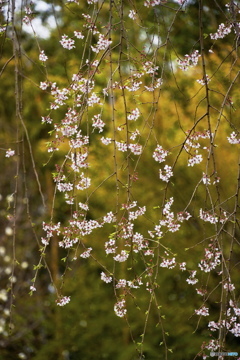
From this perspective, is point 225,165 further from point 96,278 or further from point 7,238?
point 7,238

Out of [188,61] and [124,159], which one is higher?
[188,61]

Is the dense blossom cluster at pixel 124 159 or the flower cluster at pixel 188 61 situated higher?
the flower cluster at pixel 188 61

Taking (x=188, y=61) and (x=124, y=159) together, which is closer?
(x=124, y=159)

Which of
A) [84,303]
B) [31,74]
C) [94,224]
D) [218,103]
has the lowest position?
[94,224]

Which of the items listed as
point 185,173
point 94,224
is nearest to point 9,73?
point 185,173

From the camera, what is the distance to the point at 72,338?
159 inches

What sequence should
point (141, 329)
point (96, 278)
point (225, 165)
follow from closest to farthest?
point (225, 165) < point (141, 329) < point (96, 278)

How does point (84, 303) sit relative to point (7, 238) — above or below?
below

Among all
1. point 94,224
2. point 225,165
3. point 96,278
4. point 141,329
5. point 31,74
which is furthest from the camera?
point 31,74

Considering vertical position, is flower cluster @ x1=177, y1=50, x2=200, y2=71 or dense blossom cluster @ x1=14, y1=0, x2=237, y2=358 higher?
flower cluster @ x1=177, y1=50, x2=200, y2=71

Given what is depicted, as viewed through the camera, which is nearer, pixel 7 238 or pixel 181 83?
pixel 181 83

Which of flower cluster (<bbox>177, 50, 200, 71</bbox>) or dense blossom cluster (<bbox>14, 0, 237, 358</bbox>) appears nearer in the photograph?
dense blossom cluster (<bbox>14, 0, 237, 358</bbox>)

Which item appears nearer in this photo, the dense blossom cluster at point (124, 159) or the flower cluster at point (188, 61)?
the dense blossom cluster at point (124, 159)

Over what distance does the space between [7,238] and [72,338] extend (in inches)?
41.5
